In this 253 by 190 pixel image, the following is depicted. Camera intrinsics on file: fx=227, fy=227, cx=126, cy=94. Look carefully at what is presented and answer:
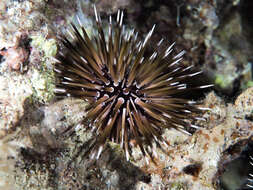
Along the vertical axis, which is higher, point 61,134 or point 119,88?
point 119,88

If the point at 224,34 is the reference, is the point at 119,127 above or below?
below

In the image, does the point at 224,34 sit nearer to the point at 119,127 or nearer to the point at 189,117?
the point at 189,117

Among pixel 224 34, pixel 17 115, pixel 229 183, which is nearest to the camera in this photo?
pixel 17 115

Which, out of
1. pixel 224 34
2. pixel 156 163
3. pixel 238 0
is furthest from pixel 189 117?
pixel 238 0

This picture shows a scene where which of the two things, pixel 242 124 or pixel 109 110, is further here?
pixel 242 124

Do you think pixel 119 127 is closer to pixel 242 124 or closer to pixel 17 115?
pixel 17 115

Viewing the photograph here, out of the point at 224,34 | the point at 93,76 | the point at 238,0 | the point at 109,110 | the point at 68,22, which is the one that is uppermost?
the point at 238,0

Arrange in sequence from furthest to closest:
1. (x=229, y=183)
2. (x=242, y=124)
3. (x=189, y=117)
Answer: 1. (x=229, y=183)
2. (x=242, y=124)
3. (x=189, y=117)
